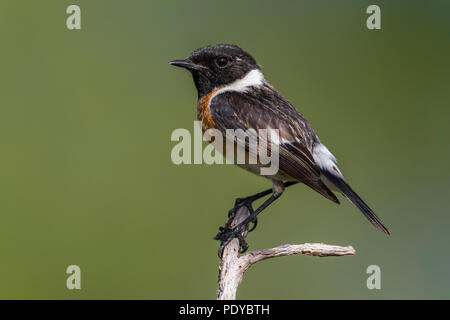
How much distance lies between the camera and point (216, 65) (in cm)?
537

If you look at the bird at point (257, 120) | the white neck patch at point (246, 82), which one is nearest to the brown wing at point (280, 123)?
the bird at point (257, 120)

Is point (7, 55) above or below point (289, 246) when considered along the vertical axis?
above

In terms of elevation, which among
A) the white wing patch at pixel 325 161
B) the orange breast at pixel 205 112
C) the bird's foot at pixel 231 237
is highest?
the orange breast at pixel 205 112

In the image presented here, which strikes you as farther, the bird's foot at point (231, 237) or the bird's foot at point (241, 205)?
the bird's foot at point (241, 205)

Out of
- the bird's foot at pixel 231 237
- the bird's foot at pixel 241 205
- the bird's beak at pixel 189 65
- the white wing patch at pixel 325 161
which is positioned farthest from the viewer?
the bird's beak at pixel 189 65

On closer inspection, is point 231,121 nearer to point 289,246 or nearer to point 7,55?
point 289,246

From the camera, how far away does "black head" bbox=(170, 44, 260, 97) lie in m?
5.36

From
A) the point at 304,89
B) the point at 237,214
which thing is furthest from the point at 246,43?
the point at 237,214

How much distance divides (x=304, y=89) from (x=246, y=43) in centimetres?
130

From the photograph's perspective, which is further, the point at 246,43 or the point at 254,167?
the point at 246,43

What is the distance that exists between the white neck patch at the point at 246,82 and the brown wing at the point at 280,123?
12 cm

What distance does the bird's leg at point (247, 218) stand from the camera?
4797 mm

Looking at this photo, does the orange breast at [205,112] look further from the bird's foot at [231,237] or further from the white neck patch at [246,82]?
the bird's foot at [231,237]
